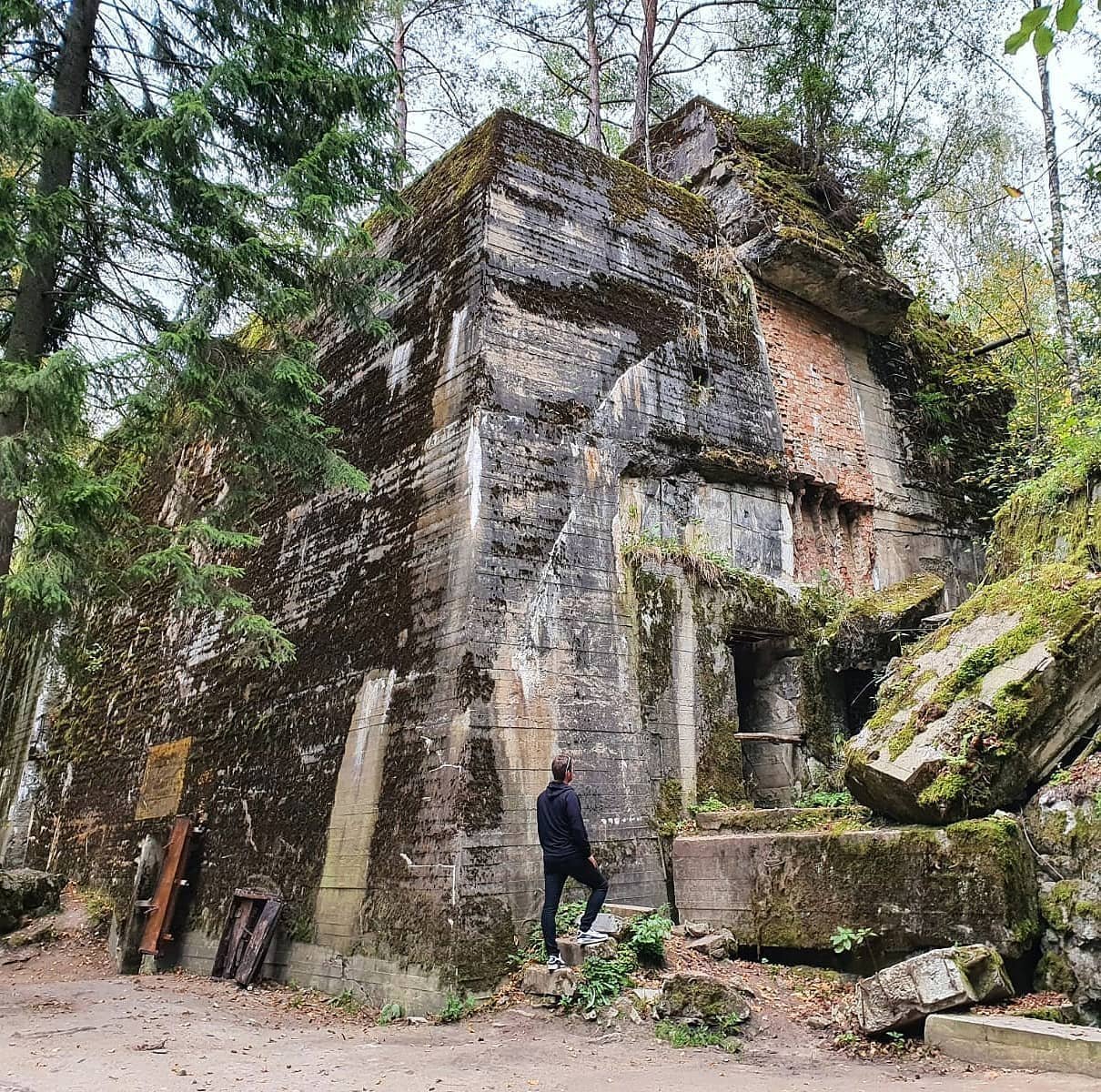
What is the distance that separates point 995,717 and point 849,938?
1.70 m

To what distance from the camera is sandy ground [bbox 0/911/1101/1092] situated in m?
4.83

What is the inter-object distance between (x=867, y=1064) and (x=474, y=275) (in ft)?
23.9

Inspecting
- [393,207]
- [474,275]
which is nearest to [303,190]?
[393,207]

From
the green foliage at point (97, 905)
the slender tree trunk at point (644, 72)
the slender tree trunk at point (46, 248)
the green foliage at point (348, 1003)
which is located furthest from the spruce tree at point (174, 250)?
the slender tree trunk at point (644, 72)

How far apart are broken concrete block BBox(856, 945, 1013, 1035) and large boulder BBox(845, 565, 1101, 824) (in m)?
0.96

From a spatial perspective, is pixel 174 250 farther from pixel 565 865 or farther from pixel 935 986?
pixel 935 986

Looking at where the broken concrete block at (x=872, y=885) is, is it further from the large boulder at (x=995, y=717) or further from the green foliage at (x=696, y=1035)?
the green foliage at (x=696, y=1035)

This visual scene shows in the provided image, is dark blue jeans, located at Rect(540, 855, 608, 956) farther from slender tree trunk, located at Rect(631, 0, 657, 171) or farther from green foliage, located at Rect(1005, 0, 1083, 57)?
slender tree trunk, located at Rect(631, 0, 657, 171)

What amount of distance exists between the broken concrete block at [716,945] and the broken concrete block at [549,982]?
1010mm

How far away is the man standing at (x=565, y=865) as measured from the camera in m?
6.55

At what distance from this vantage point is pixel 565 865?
6.61 metres

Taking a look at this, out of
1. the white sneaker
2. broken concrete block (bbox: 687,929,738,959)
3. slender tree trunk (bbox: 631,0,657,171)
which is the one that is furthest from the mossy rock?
slender tree trunk (bbox: 631,0,657,171)

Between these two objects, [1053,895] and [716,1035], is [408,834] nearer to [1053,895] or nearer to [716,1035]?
[716,1035]

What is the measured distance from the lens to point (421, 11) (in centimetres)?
2038
